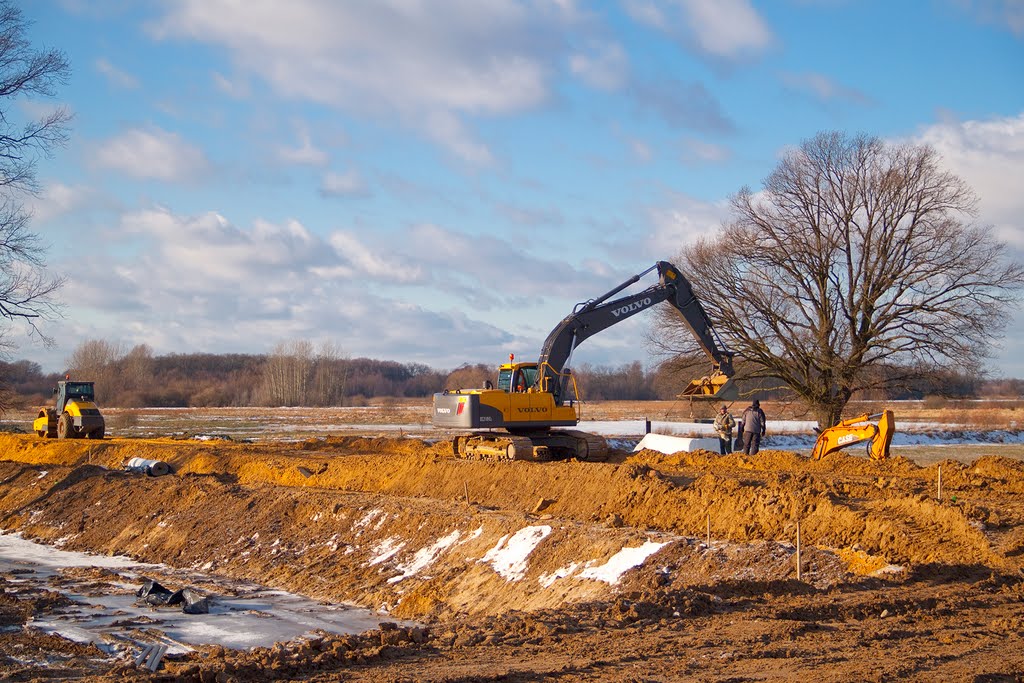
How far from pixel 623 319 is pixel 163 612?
13947mm

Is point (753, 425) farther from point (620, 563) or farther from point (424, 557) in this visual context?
point (620, 563)

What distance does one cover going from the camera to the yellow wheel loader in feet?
106

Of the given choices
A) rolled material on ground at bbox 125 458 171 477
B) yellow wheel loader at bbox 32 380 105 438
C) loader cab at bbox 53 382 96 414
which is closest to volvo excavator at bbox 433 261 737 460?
rolled material on ground at bbox 125 458 171 477

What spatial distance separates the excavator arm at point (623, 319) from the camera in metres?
21.6

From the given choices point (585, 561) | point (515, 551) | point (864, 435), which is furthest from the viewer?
point (864, 435)

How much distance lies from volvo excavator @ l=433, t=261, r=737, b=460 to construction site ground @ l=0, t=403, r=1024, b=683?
58.7 inches

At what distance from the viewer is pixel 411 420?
185ft

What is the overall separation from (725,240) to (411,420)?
95.4ft

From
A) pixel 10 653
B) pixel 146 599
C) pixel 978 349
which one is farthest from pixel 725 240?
pixel 10 653

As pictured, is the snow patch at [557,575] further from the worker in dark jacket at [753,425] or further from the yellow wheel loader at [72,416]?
the yellow wheel loader at [72,416]

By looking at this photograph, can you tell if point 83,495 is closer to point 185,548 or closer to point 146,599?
point 185,548

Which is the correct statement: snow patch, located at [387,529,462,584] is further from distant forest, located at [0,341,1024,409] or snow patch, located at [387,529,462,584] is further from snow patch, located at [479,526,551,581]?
distant forest, located at [0,341,1024,409]

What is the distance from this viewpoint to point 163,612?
12.1 m

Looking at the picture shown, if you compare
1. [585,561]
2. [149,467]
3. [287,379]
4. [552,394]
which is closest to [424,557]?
[585,561]
